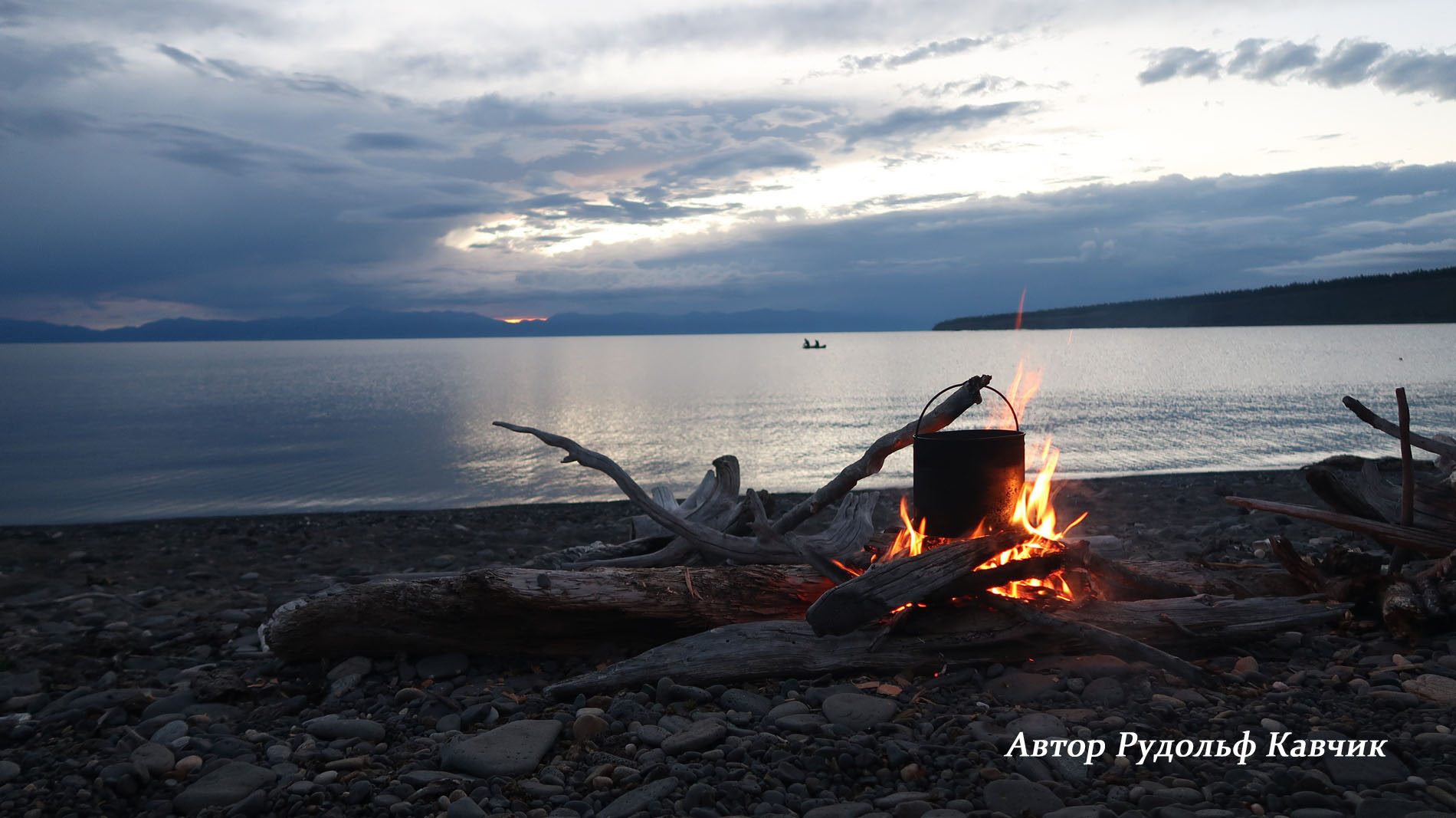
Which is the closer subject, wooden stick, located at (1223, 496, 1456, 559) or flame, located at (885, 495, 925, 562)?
flame, located at (885, 495, 925, 562)

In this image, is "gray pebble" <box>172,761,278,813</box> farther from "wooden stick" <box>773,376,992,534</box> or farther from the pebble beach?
"wooden stick" <box>773,376,992,534</box>

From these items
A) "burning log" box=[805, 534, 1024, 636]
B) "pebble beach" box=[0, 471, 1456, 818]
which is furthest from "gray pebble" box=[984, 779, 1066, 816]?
"burning log" box=[805, 534, 1024, 636]

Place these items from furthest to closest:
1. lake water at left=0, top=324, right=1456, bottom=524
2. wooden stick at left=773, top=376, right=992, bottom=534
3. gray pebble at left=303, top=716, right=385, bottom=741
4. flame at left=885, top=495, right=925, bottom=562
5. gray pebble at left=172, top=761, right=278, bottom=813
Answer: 1. lake water at left=0, top=324, right=1456, bottom=524
2. wooden stick at left=773, top=376, right=992, bottom=534
3. flame at left=885, top=495, right=925, bottom=562
4. gray pebble at left=303, top=716, right=385, bottom=741
5. gray pebble at left=172, top=761, right=278, bottom=813

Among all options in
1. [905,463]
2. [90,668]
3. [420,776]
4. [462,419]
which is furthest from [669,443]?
[420,776]

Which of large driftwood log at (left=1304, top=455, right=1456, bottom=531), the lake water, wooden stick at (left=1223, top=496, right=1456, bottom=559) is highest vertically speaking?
large driftwood log at (left=1304, top=455, right=1456, bottom=531)

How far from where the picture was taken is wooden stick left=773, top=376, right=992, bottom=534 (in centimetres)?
662

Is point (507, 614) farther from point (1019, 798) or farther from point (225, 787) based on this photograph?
point (1019, 798)

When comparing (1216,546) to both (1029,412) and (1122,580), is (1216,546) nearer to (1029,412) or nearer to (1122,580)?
(1122,580)

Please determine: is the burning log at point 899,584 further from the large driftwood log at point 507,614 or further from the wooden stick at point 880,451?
the wooden stick at point 880,451

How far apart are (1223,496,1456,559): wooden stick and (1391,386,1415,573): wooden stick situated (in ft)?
0.37

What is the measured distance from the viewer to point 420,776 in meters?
4.00

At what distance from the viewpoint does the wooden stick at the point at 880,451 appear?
261 inches

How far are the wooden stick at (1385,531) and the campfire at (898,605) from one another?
13mm

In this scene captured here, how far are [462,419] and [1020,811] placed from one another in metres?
37.5
